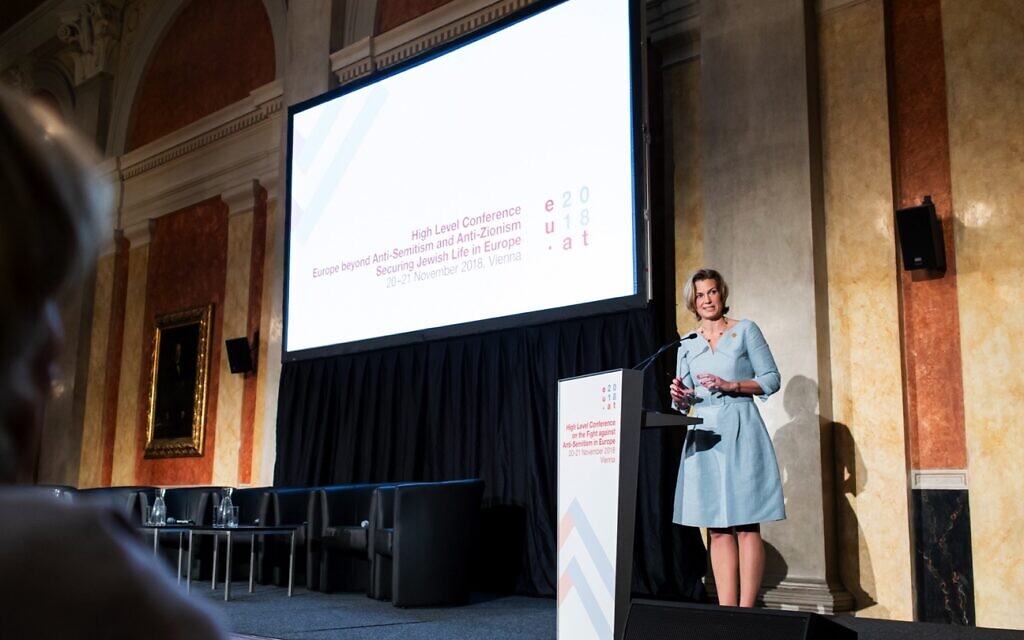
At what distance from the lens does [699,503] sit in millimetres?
3766

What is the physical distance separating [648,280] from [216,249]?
4966 millimetres

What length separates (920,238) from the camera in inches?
175

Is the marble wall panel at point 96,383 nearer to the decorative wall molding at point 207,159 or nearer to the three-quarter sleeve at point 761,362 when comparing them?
the decorative wall molding at point 207,159

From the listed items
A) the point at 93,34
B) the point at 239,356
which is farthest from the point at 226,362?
the point at 93,34

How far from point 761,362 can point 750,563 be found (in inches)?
29.4

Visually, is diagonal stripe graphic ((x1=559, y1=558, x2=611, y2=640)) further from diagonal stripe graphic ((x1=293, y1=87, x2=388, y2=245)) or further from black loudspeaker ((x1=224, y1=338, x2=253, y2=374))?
black loudspeaker ((x1=224, y1=338, x2=253, y2=374))

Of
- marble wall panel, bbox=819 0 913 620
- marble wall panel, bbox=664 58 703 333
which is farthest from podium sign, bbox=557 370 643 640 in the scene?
marble wall panel, bbox=664 58 703 333

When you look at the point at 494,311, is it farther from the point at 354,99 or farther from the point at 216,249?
the point at 216,249

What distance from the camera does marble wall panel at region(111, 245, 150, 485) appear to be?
898 cm

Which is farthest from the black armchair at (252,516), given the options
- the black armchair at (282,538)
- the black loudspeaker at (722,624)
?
the black loudspeaker at (722,624)

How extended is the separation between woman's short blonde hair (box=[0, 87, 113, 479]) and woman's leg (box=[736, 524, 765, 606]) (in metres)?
3.60

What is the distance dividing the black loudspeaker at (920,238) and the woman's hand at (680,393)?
143 centimetres

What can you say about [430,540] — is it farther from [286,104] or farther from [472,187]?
[286,104]

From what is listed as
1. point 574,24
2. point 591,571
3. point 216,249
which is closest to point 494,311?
point 574,24
